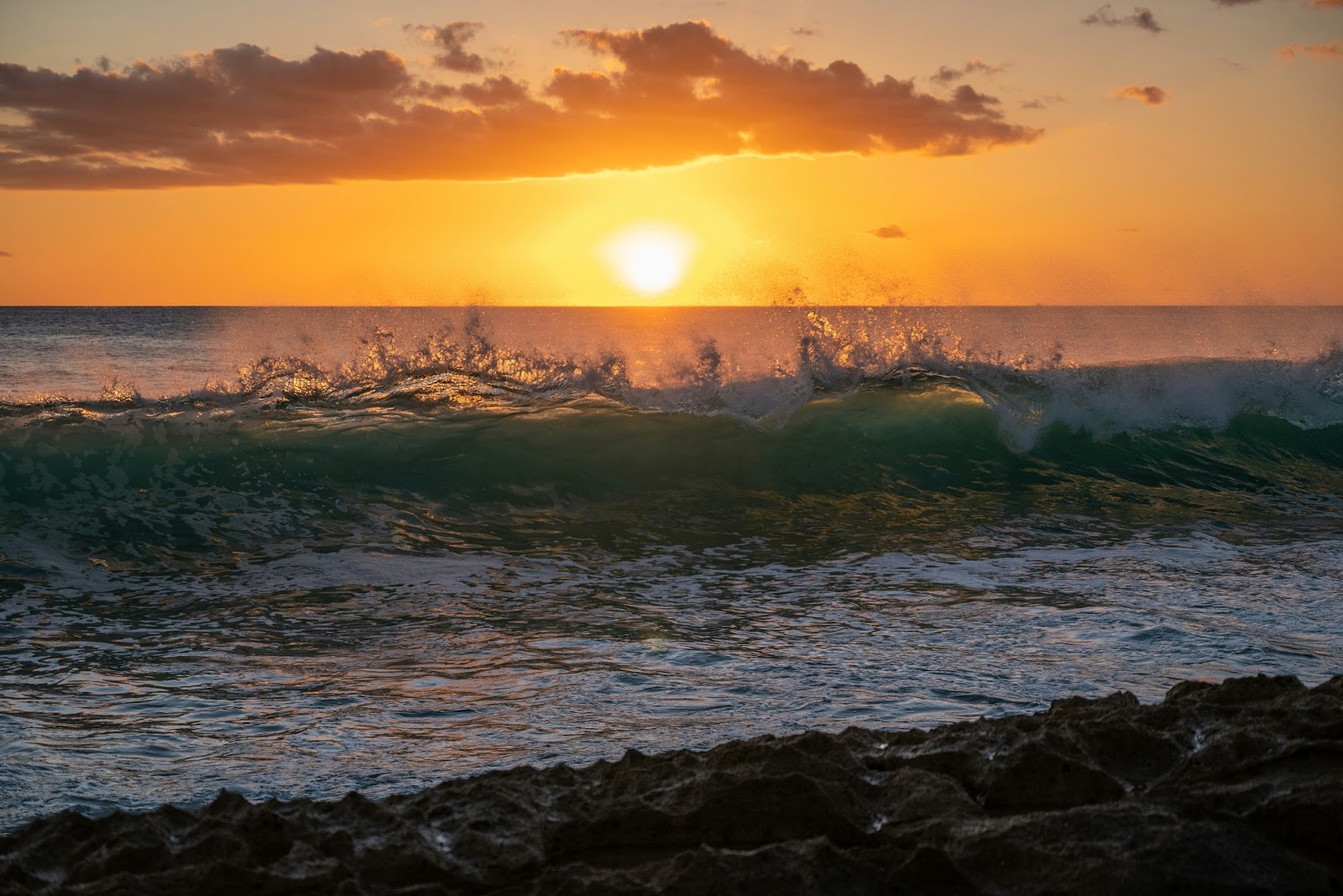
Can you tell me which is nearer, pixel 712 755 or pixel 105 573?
pixel 712 755

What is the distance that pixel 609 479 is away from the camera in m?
10.5

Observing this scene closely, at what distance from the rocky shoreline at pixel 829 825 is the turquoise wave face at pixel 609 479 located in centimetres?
428

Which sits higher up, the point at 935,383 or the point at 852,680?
the point at 935,383

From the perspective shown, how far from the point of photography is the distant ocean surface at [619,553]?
3984mm

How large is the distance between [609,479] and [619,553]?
291 cm

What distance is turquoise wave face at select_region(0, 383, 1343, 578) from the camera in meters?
8.29

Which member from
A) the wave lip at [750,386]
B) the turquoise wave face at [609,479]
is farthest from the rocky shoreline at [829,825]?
the wave lip at [750,386]

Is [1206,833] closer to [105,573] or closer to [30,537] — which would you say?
[105,573]

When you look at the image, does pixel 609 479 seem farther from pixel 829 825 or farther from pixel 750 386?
pixel 829 825

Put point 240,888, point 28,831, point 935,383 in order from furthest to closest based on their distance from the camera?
point 935,383
point 28,831
point 240,888

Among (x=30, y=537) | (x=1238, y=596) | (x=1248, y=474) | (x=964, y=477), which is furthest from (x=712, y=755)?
(x=1248, y=474)

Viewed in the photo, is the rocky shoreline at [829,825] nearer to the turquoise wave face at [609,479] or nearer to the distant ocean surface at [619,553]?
the distant ocean surface at [619,553]

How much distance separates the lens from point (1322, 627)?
5168mm

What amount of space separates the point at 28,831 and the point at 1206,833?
2.81 meters
